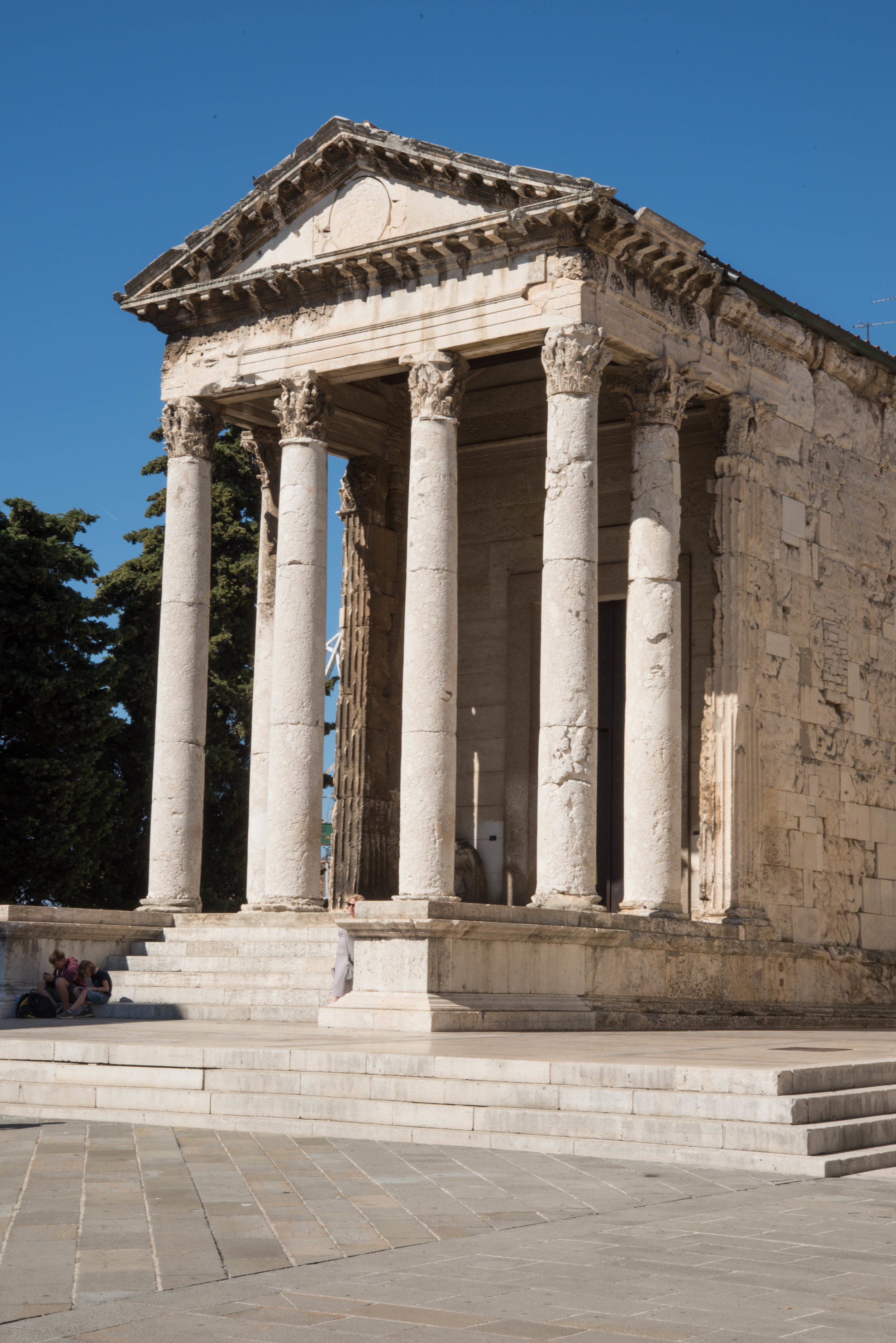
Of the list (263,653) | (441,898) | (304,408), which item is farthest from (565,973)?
(304,408)

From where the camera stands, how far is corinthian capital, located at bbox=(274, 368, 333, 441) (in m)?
23.9

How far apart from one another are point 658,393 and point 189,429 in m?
7.21

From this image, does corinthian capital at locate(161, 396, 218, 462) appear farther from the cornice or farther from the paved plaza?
the paved plaza

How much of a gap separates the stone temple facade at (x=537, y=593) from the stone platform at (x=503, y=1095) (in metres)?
5.12

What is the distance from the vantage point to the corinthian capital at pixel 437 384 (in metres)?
22.4

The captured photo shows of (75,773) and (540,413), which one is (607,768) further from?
(75,773)

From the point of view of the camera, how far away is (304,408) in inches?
942

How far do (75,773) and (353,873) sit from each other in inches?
352

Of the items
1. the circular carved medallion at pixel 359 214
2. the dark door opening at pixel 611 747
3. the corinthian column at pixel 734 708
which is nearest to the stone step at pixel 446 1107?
the corinthian column at pixel 734 708

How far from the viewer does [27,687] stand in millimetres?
32406

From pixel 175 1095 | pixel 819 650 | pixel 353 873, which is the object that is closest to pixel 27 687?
pixel 353 873

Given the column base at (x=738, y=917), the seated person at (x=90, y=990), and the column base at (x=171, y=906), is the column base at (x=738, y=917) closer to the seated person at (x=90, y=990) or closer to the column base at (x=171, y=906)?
the column base at (x=171, y=906)

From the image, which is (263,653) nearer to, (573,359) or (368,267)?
(368,267)

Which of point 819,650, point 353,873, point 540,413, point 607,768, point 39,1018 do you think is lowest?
point 39,1018
